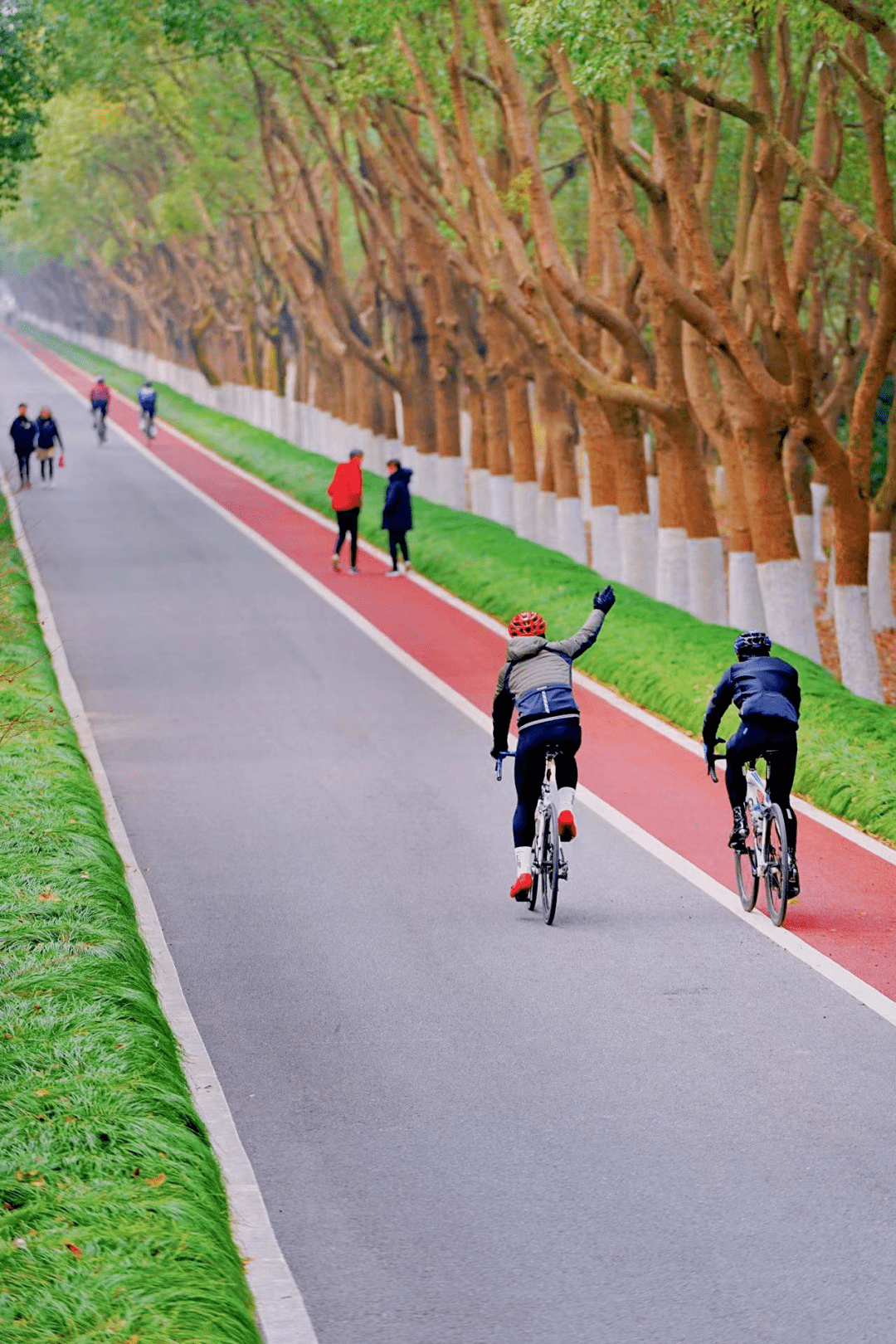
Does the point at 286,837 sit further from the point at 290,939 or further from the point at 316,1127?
the point at 316,1127

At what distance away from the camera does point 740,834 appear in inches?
460

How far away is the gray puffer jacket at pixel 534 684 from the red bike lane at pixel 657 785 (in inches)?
65.5

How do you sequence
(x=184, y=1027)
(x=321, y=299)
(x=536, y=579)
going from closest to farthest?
(x=184, y=1027), (x=536, y=579), (x=321, y=299)

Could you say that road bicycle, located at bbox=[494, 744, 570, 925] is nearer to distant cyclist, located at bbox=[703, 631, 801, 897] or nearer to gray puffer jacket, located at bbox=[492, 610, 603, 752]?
gray puffer jacket, located at bbox=[492, 610, 603, 752]

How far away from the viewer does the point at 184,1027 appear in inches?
381

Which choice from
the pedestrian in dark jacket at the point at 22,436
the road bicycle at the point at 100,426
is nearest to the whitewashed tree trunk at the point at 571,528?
the pedestrian in dark jacket at the point at 22,436

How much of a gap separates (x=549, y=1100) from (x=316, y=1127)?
105 cm

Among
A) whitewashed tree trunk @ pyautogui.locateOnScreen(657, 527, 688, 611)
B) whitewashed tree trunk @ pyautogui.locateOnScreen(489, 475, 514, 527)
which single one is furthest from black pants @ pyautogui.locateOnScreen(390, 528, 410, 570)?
whitewashed tree trunk @ pyautogui.locateOnScreen(489, 475, 514, 527)

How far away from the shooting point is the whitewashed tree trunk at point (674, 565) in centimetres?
2477

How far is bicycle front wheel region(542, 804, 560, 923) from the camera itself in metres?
11.4

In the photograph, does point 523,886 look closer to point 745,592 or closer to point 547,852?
point 547,852

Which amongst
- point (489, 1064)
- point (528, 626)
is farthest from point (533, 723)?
point (489, 1064)

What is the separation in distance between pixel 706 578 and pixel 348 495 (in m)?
5.53

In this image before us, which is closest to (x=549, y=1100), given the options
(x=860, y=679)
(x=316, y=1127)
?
(x=316, y=1127)
